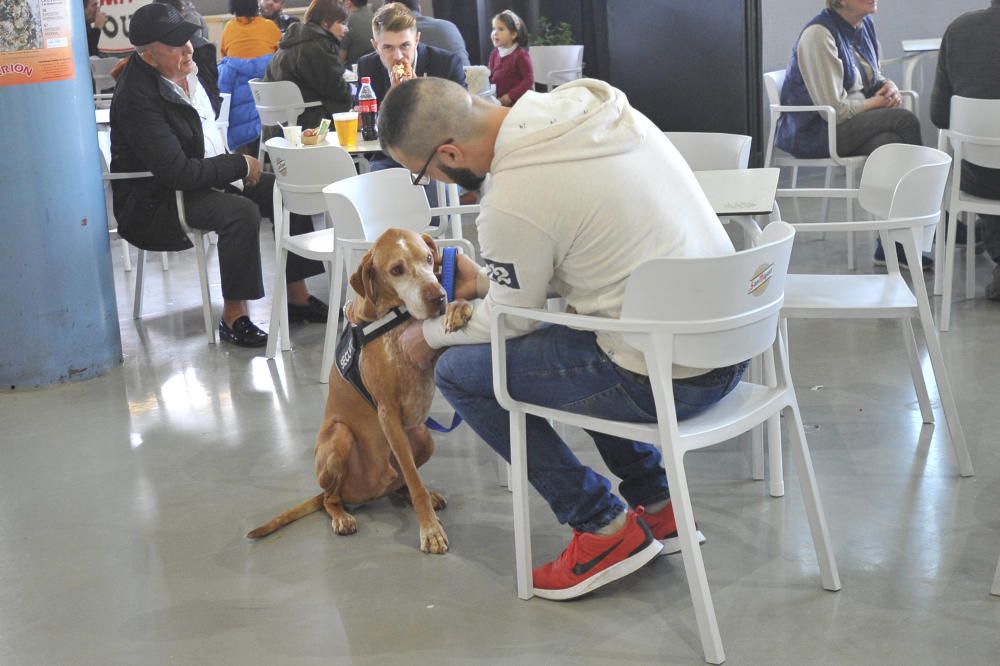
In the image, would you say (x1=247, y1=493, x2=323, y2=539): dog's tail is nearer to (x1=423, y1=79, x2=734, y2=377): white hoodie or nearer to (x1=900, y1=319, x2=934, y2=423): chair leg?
(x1=423, y1=79, x2=734, y2=377): white hoodie

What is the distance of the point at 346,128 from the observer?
442 centimetres

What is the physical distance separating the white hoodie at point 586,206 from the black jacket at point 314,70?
3.53 meters

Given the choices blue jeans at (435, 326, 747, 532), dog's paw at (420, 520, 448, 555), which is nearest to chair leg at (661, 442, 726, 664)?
blue jeans at (435, 326, 747, 532)

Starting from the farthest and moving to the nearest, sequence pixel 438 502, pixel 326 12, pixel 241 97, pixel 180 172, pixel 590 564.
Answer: pixel 241 97, pixel 326 12, pixel 180 172, pixel 438 502, pixel 590 564

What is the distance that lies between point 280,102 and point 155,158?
1296 mm

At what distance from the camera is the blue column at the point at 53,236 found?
13.2ft

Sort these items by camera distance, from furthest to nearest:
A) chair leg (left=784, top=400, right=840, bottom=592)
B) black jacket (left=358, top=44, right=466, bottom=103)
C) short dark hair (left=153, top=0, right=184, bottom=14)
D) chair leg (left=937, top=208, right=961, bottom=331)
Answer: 1. black jacket (left=358, top=44, right=466, bottom=103)
2. short dark hair (left=153, top=0, right=184, bottom=14)
3. chair leg (left=937, top=208, right=961, bottom=331)
4. chair leg (left=784, top=400, right=840, bottom=592)

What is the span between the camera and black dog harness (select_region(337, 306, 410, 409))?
2.76 metres

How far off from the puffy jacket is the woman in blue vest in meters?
3.13

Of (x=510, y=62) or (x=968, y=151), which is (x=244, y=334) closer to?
(x=968, y=151)

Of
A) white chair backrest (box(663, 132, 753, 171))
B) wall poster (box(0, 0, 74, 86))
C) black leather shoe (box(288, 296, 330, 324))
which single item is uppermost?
wall poster (box(0, 0, 74, 86))

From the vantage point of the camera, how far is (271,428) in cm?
368

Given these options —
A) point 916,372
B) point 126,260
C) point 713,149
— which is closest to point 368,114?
point 713,149

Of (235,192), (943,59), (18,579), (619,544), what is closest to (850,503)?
(619,544)
